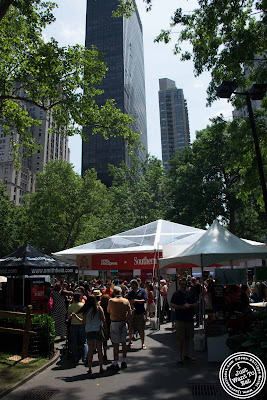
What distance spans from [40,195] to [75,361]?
116 ft

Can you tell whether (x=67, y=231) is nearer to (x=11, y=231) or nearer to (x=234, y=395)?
(x=11, y=231)

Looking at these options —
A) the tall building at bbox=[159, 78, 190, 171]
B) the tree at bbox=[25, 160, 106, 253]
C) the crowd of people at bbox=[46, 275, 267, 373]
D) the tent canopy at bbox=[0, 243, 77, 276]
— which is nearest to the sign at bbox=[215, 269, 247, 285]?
the crowd of people at bbox=[46, 275, 267, 373]

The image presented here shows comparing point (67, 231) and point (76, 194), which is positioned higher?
point (76, 194)

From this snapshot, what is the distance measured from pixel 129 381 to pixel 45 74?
11.6 m

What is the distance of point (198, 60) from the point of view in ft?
42.4

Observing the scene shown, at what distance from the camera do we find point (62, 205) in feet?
132

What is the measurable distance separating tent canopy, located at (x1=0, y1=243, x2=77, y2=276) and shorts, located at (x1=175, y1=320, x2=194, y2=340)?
4.75m

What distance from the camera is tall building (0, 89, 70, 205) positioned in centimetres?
10231

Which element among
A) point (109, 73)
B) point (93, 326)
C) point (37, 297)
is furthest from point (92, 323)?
point (109, 73)

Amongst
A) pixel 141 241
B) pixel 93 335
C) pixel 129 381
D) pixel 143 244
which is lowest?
pixel 129 381

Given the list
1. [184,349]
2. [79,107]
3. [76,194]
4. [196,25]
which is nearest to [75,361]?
[184,349]

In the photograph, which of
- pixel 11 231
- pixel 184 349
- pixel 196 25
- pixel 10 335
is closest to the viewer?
pixel 184 349
